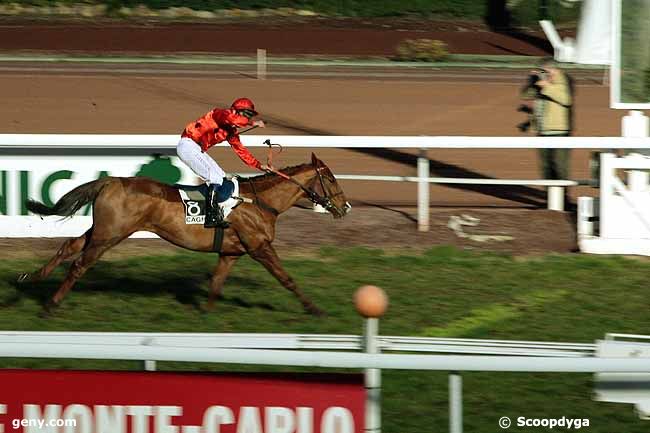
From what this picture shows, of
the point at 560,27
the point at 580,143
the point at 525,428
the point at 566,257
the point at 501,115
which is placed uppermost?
the point at 560,27

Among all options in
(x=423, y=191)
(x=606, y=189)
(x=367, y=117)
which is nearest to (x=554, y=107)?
(x=606, y=189)

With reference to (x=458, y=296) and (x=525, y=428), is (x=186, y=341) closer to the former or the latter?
(x=525, y=428)

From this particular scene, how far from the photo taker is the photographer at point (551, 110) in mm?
12406

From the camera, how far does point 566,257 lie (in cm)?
1059

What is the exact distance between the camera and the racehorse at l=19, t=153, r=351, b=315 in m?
8.58

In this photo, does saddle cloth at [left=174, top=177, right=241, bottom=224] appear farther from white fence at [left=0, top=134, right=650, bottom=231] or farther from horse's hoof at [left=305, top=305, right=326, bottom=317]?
white fence at [left=0, top=134, right=650, bottom=231]

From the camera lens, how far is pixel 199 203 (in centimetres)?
869

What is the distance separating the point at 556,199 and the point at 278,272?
4260 millimetres

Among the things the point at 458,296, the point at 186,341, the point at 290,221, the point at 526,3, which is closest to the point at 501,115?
the point at 290,221

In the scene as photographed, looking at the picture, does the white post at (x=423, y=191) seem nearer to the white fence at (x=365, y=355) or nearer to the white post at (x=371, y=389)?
the white fence at (x=365, y=355)

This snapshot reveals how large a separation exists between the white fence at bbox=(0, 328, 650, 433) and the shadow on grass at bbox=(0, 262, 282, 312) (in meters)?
4.14

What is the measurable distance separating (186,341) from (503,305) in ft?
15.3

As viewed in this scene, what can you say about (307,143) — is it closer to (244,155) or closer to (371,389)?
(244,155)

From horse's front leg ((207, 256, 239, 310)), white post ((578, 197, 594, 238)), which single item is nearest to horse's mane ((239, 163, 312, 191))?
horse's front leg ((207, 256, 239, 310))
